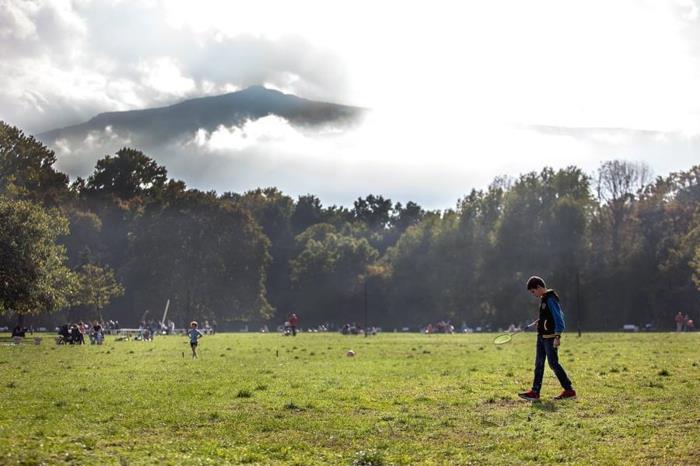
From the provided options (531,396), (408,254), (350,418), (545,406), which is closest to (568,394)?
(531,396)

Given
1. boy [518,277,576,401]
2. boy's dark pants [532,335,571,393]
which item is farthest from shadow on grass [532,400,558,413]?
boy's dark pants [532,335,571,393]

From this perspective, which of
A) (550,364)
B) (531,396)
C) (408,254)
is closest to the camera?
(531,396)

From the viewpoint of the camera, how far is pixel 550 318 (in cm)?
1905

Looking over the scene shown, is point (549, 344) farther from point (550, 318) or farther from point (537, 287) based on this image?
point (537, 287)

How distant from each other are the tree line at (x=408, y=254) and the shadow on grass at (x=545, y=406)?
74.7 metres

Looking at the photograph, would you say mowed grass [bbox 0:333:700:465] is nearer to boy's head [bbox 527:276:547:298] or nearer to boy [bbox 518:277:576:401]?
boy [bbox 518:277:576:401]

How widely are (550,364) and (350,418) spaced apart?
17.9ft

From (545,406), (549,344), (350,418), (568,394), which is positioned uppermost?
(549,344)

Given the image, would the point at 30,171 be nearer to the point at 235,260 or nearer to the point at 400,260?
the point at 235,260

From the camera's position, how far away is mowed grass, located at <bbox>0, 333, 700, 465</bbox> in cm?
1227

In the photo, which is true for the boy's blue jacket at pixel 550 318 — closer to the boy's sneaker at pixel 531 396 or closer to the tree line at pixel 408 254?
the boy's sneaker at pixel 531 396

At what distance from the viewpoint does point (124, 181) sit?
13462 cm

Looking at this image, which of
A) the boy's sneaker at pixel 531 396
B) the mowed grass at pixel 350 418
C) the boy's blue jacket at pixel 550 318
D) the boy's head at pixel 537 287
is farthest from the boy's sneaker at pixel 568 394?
the boy's head at pixel 537 287

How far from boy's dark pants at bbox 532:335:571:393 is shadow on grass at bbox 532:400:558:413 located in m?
0.63
